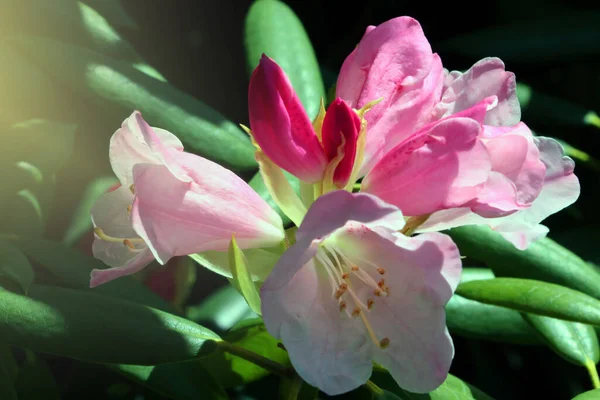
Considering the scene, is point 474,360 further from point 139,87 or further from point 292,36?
point 139,87

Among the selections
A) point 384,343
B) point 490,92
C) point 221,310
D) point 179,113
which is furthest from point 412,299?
point 221,310

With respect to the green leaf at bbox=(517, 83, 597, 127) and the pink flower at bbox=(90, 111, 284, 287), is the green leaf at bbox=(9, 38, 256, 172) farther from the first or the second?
the green leaf at bbox=(517, 83, 597, 127)

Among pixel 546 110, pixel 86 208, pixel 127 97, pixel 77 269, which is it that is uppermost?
pixel 127 97

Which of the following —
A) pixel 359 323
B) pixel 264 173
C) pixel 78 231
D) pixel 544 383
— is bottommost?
pixel 544 383

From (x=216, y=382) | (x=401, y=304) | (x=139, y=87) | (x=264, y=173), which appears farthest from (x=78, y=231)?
(x=401, y=304)

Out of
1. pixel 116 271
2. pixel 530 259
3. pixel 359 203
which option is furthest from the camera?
pixel 530 259

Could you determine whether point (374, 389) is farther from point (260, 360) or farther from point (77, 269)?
point (77, 269)
